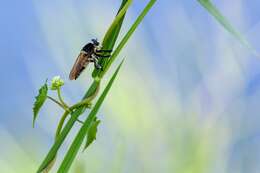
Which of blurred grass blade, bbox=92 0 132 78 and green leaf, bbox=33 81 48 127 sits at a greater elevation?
blurred grass blade, bbox=92 0 132 78

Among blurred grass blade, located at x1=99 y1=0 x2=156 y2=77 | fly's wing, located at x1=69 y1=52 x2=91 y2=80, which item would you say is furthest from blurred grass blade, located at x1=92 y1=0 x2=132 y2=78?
fly's wing, located at x1=69 y1=52 x2=91 y2=80

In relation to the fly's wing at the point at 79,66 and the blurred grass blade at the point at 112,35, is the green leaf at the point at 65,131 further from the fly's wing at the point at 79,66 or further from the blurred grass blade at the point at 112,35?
the fly's wing at the point at 79,66

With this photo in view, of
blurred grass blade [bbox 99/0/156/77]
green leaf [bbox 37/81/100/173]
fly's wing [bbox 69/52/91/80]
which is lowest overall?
green leaf [bbox 37/81/100/173]

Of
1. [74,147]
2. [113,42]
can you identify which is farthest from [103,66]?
[74,147]

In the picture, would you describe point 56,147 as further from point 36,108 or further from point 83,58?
point 83,58

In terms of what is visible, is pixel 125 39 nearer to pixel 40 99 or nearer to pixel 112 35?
pixel 112 35

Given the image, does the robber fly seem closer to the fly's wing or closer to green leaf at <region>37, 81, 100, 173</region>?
the fly's wing

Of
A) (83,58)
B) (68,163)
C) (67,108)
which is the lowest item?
(68,163)

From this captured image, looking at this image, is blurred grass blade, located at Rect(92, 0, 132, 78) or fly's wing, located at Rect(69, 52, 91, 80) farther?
fly's wing, located at Rect(69, 52, 91, 80)

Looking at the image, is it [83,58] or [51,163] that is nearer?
[51,163]
